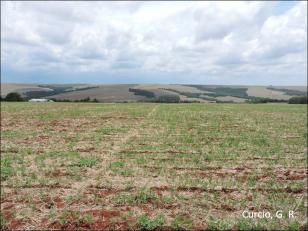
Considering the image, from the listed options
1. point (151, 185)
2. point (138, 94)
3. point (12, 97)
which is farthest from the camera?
point (138, 94)

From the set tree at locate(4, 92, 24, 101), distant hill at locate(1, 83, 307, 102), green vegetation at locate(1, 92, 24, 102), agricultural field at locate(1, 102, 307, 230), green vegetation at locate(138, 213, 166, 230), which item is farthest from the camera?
distant hill at locate(1, 83, 307, 102)

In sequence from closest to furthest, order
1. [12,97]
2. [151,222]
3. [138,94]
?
[151,222] < [12,97] < [138,94]

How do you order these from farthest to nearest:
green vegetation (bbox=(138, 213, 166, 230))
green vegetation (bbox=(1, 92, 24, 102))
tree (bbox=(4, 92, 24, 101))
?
tree (bbox=(4, 92, 24, 101)) < green vegetation (bbox=(1, 92, 24, 102)) < green vegetation (bbox=(138, 213, 166, 230))

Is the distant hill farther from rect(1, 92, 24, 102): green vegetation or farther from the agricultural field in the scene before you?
the agricultural field

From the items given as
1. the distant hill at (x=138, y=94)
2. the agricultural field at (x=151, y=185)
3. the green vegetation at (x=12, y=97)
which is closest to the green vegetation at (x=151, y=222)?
the agricultural field at (x=151, y=185)

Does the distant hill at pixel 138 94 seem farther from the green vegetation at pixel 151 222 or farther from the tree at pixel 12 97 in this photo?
the green vegetation at pixel 151 222

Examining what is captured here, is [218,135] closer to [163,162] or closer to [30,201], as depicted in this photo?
[163,162]

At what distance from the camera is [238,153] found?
13.6m

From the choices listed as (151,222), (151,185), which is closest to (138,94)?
(151,185)

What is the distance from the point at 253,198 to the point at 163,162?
444 centimetres

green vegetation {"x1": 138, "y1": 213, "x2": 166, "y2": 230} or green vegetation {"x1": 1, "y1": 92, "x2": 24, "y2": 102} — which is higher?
green vegetation {"x1": 138, "y1": 213, "x2": 166, "y2": 230}

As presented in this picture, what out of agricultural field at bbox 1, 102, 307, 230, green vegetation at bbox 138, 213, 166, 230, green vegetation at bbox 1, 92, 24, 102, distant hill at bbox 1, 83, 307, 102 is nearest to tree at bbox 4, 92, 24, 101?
green vegetation at bbox 1, 92, 24, 102

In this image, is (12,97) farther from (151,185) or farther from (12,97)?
(151,185)

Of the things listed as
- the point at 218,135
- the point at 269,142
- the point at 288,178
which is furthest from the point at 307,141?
the point at 288,178
